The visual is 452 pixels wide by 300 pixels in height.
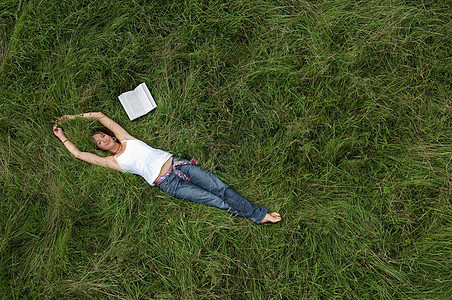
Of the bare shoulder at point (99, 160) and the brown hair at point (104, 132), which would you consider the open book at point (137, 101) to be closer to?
the brown hair at point (104, 132)

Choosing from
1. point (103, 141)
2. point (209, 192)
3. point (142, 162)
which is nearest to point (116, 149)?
point (103, 141)

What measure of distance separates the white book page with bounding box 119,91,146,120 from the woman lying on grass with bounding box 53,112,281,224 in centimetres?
28

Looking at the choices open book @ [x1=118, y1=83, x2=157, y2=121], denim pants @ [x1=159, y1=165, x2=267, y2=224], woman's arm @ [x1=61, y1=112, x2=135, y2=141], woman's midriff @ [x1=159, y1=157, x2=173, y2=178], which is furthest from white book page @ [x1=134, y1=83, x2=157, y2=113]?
denim pants @ [x1=159, y1=165, x2=267, y2=224]

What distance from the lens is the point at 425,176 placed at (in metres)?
2.99

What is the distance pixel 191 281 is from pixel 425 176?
295cm

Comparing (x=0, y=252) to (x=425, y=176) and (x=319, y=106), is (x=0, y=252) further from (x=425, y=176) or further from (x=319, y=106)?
(x=425, y=176)

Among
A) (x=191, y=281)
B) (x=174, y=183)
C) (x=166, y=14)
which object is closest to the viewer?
(x=191, y=281)

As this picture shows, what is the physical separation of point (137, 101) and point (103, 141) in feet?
2.19

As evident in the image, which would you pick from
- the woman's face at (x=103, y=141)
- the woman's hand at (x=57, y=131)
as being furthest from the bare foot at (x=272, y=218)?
the woman's hand at (x=57, y=131)

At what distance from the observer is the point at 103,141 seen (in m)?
3.16

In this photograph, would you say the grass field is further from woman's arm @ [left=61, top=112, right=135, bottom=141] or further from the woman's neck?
the woman's neck

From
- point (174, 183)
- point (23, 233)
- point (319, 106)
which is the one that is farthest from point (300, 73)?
point (23, 233)

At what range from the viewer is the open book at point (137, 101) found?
3342 millimetres

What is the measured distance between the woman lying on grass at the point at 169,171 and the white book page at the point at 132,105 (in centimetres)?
28
